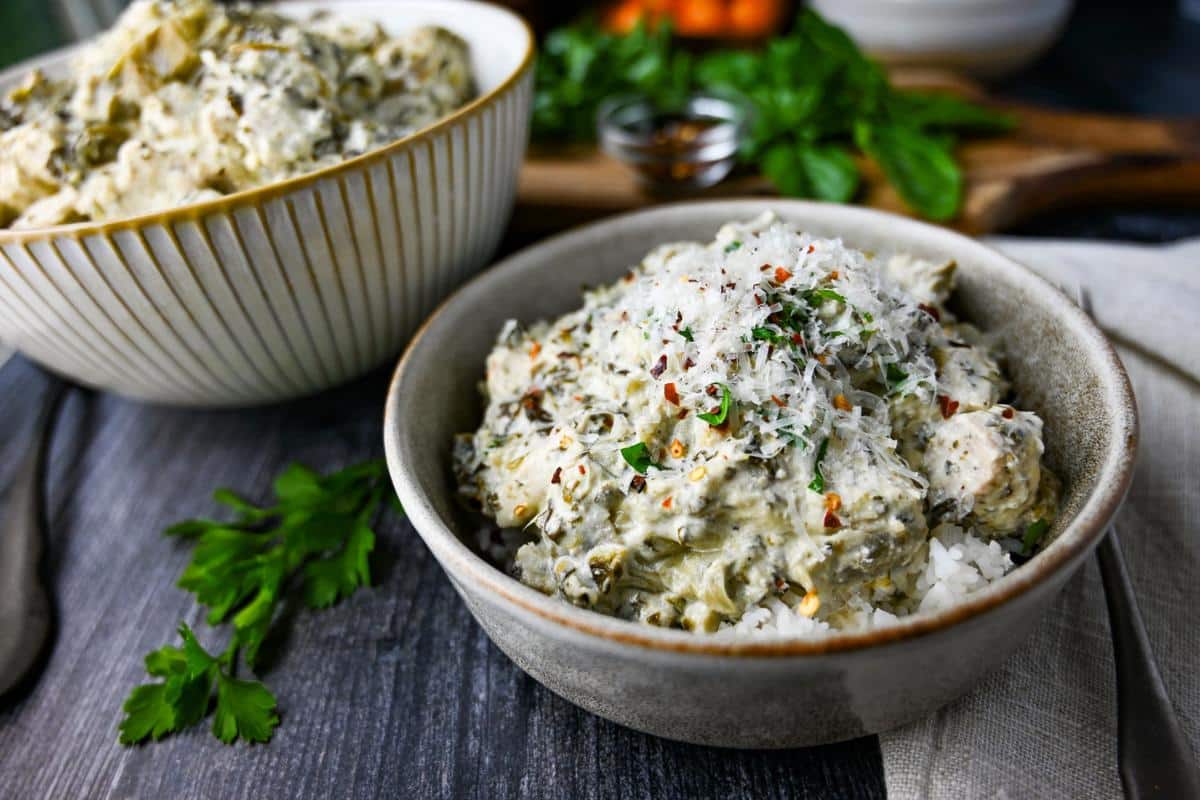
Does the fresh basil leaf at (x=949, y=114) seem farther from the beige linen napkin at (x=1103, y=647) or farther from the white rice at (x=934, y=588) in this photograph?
the white rice at (x=934, y=588)

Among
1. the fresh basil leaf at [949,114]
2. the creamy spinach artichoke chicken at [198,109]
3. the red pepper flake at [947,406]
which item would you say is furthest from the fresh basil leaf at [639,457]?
the fresh basil leaf at [949,114]

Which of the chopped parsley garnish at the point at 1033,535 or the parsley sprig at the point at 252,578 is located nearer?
the chopped parsley garnish at the point at 1033,535

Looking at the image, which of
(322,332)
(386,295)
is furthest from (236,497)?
(386,295)

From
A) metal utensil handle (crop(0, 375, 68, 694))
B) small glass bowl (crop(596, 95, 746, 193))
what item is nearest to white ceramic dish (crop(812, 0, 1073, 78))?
small glass bowl (crop(596, 95, 746, 193))

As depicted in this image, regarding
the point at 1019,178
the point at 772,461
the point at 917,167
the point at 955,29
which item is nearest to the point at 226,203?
the point at 772,461

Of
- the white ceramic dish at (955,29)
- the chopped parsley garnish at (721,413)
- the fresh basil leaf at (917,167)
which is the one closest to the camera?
the chopped parsley garnish at (721,413)

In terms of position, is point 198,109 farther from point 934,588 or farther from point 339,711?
point 934,588
